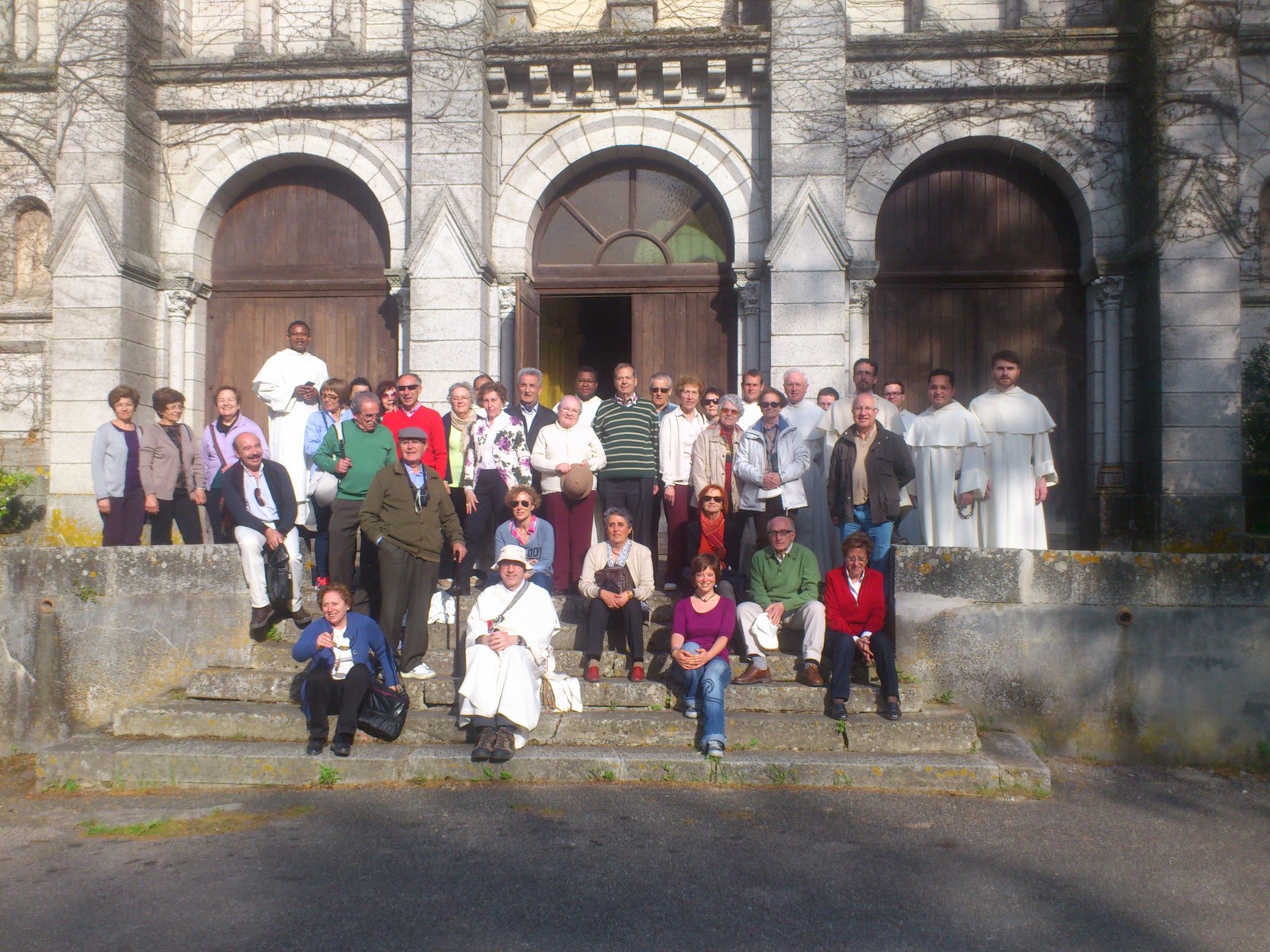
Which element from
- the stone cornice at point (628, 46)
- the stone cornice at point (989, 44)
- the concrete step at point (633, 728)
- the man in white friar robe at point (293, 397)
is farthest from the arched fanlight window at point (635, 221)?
the concrete step at point (633, 728)

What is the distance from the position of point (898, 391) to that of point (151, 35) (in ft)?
29.5

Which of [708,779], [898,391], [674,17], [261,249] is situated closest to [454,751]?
[708,779]

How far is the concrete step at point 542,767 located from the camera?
603 cm

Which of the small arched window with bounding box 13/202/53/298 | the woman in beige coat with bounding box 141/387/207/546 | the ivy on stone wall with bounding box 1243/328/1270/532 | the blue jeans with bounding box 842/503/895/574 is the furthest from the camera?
the small arched window with bounding box 13/202/53/298

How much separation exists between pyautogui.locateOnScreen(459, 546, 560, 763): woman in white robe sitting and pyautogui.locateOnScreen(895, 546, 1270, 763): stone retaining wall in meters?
2.59

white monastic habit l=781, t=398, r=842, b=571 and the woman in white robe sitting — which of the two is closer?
the woman in white robe sitting

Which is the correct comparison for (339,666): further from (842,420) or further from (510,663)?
(842,420)

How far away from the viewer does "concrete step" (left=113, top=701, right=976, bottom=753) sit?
639 centimetres

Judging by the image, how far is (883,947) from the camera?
410 cm

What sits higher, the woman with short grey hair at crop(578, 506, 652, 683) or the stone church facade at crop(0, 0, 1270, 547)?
the stone church facade at crop(0, 0, 1270, 547)

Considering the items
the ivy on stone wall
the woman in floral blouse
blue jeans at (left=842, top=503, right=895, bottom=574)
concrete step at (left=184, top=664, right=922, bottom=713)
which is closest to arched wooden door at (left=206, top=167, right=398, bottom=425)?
the woman in floral blouse

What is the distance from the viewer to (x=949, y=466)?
7777 mm

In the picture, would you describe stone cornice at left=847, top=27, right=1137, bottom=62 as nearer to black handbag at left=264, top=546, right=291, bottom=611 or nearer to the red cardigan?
the red cardigan

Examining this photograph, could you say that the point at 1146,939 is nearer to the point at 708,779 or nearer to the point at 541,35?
the point at 708,779
